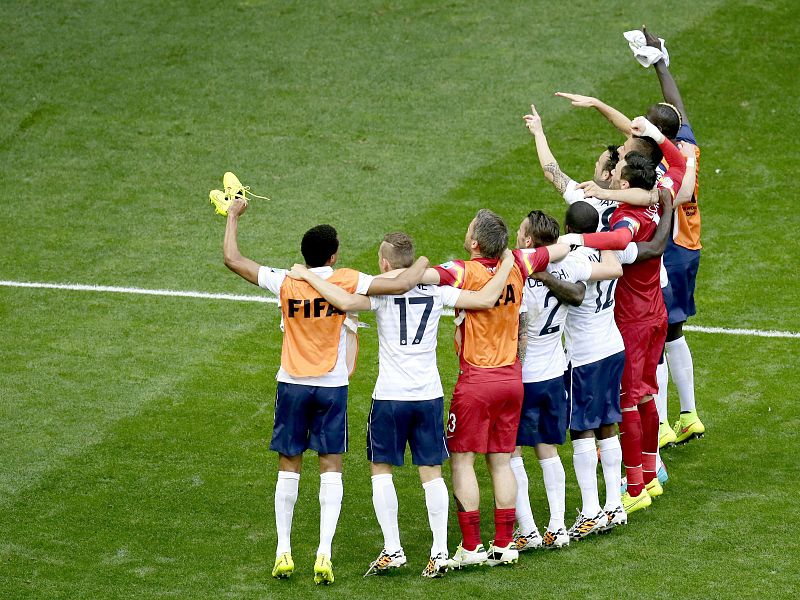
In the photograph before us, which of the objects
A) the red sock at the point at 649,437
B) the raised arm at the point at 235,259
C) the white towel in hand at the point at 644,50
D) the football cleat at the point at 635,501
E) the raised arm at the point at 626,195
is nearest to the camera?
the raised arm at the point at 235,259

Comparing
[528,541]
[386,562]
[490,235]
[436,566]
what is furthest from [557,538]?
[490,235]

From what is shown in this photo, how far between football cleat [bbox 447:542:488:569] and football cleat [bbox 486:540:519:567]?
0.13 feet

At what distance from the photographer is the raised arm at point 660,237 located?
812 cm

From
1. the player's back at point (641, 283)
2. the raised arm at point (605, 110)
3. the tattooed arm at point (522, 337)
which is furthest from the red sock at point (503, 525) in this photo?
the raised arm at point (605, 110)

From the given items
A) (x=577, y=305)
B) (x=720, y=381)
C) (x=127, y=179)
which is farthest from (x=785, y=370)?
(x=127, y=179)

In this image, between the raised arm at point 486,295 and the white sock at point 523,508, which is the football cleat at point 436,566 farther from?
the raised arm at point 486,295

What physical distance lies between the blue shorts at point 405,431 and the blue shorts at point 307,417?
7.4 inches

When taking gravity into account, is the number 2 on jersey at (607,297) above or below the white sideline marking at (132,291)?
above

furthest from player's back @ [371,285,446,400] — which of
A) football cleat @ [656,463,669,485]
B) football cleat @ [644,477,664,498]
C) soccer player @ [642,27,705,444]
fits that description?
soccer player @ [642,27,705,444]

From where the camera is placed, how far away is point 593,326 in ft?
26.0

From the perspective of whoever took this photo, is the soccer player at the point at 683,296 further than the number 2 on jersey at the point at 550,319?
Yes

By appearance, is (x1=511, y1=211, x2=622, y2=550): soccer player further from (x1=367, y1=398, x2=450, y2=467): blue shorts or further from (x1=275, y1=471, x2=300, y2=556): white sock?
(x1=275, y1=471, x2=300, y2=556): white sock

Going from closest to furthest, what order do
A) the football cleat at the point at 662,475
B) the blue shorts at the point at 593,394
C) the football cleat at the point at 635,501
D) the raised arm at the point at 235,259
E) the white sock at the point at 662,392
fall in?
the raised arm at the point at 235,259 < the blue shorts at the point at 593,394 < the football cleat at the point at 635,501 < the football cleat at the point at 662,475 < the white sock at the point at 662,392

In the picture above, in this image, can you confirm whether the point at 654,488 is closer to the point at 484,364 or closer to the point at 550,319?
the point at 550,319
